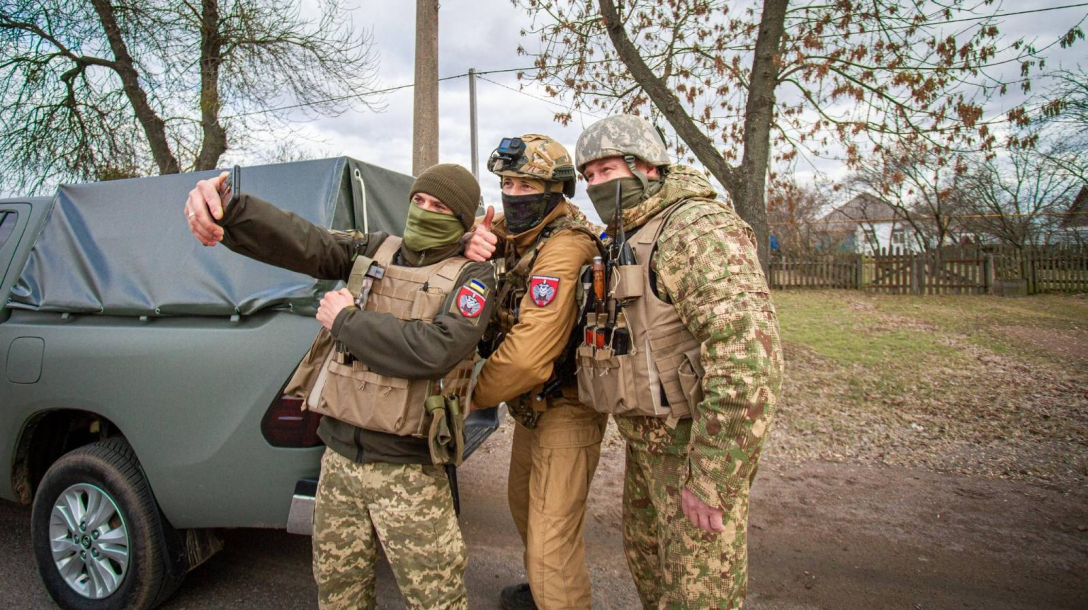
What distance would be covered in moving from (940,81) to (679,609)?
225 inches

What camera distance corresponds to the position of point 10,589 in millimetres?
2846

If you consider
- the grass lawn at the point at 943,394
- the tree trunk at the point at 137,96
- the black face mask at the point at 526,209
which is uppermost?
the tree trunk at the point at 137,96

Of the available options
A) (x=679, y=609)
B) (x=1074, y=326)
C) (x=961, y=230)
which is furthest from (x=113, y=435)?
(x=961, y=230)

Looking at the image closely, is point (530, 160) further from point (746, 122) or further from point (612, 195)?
point (746, 122)

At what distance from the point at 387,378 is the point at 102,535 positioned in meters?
1.66

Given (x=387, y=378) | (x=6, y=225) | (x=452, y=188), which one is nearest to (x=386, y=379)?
(x=387, y=378)

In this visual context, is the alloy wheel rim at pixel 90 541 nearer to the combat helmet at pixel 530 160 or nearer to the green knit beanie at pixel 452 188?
the green knit beanie at pixel 452 188

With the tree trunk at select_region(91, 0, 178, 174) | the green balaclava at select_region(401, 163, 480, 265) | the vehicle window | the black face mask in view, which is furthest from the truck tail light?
the tree trunk at select_region(91, 0, 178, 174)

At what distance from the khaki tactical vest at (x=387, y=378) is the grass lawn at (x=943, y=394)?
3.41 metres

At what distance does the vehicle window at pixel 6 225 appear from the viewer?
3.21m

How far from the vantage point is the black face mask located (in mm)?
2340

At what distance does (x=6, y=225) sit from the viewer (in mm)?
3248

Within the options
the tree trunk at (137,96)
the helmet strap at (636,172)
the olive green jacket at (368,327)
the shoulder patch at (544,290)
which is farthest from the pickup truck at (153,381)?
the tree trunk at (137,96)

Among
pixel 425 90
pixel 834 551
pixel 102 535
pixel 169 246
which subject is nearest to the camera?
pixel 102 535
